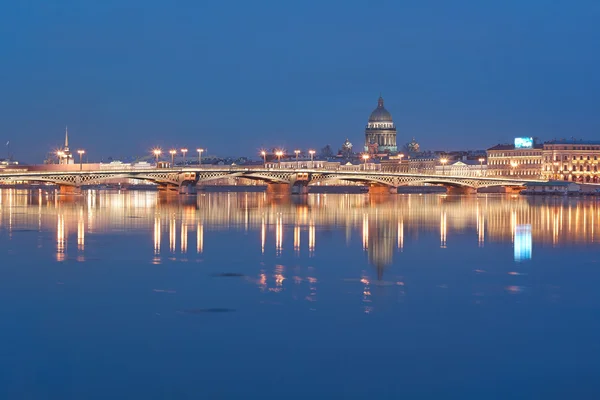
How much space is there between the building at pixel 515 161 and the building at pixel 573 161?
2.92 metres

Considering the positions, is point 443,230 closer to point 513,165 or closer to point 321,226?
point 321,226

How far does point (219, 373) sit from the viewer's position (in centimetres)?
1541

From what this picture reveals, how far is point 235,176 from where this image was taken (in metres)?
106

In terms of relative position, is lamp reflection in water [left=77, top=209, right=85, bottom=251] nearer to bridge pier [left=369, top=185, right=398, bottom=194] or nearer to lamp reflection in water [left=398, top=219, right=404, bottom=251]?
lamp reflection in water [left=398, top=219, right=404, bottom=251]

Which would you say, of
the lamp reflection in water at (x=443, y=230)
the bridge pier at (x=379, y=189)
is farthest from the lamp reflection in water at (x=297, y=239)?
the bridge pier at (x=379, y=189)

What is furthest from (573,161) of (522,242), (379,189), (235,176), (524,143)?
(522,242)

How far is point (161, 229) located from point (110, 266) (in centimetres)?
1584

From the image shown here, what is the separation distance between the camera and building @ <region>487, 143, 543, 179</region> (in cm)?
15288

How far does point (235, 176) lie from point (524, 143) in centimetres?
6448

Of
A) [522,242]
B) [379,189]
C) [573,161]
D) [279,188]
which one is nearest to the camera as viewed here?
Answer: [522,242]

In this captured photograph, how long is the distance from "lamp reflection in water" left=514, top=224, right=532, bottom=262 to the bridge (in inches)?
2244

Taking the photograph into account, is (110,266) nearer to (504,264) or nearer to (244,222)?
(504,264)

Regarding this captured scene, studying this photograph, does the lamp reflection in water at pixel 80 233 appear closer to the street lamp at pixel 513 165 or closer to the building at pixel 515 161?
the street lamp at pixel 513 165

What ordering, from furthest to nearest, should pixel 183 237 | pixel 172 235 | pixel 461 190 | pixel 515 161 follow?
pixel 515 161, pixel 461 190, pixel 172 235, pixel 183 237
